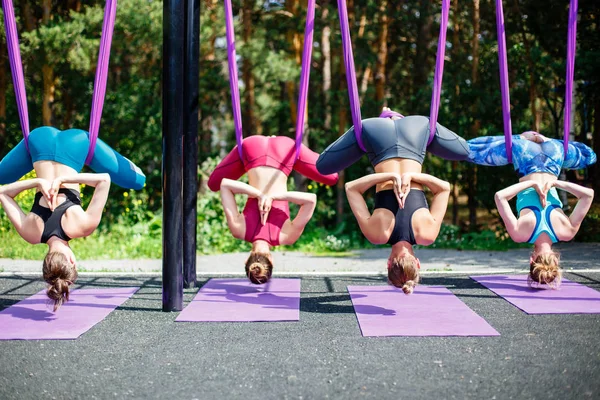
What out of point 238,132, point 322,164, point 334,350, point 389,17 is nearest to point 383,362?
point 334,350

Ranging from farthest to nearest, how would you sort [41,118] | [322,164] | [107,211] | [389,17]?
[389,17] → [41,118] → [107,211] → [322,164]

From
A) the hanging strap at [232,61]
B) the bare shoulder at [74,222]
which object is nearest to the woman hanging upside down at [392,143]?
the hanging strap at [232,61]

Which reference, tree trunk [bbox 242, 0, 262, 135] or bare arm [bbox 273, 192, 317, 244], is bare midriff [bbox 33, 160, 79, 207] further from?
tree trunk [bbox 242, 0, 262, 135]

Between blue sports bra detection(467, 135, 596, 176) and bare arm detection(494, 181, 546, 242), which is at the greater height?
blue sports bra detection(467, 135, 596, 176)

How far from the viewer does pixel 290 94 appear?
602 inches

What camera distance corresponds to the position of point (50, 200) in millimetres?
4586

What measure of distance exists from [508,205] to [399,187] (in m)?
1.12

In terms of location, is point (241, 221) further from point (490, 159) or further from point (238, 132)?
point (490, 159)

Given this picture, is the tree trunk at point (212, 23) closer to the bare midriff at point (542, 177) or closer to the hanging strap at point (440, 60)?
the hanging strap at point (440, 60)

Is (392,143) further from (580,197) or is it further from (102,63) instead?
(102,63)

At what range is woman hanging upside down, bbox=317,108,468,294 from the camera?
4.56m

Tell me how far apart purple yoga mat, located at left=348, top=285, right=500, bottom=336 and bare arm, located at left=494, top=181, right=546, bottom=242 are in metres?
0.74

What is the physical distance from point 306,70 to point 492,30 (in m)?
11.9

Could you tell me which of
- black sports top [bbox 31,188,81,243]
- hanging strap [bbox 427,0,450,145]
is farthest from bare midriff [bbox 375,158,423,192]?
black sports top [bbox 31,188,81,243]
